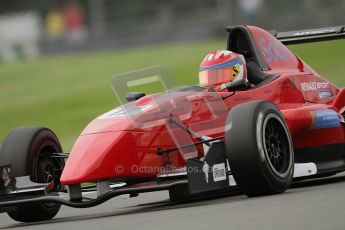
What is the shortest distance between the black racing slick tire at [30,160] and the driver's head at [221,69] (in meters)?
1.73

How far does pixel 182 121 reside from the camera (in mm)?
8891

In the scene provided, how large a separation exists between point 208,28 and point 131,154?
99.7 feet

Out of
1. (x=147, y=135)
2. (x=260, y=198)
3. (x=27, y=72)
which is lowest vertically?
(x=27, y=72)

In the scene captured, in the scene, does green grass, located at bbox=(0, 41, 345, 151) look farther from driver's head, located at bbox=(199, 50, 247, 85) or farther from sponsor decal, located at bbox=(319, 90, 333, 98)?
driver's head, located at bbox=(199, 50, 247, 85)

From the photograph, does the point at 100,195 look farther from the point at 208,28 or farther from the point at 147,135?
the point at 208,28

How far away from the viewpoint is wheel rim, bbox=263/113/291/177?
864 cm

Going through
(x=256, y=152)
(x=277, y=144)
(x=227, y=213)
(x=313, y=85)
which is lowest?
(x=227, y=213)

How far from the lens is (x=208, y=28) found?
38.5m

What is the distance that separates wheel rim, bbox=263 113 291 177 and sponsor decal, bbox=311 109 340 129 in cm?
79

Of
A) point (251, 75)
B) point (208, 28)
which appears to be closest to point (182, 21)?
point (208, 28)

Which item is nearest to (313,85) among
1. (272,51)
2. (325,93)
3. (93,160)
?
(325,93)

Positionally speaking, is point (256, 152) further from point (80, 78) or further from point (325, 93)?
point (80, 78)

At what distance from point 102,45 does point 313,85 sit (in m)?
33.6

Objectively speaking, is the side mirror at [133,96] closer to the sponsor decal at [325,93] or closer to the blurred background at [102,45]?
the sponsor decal at [325,93]
